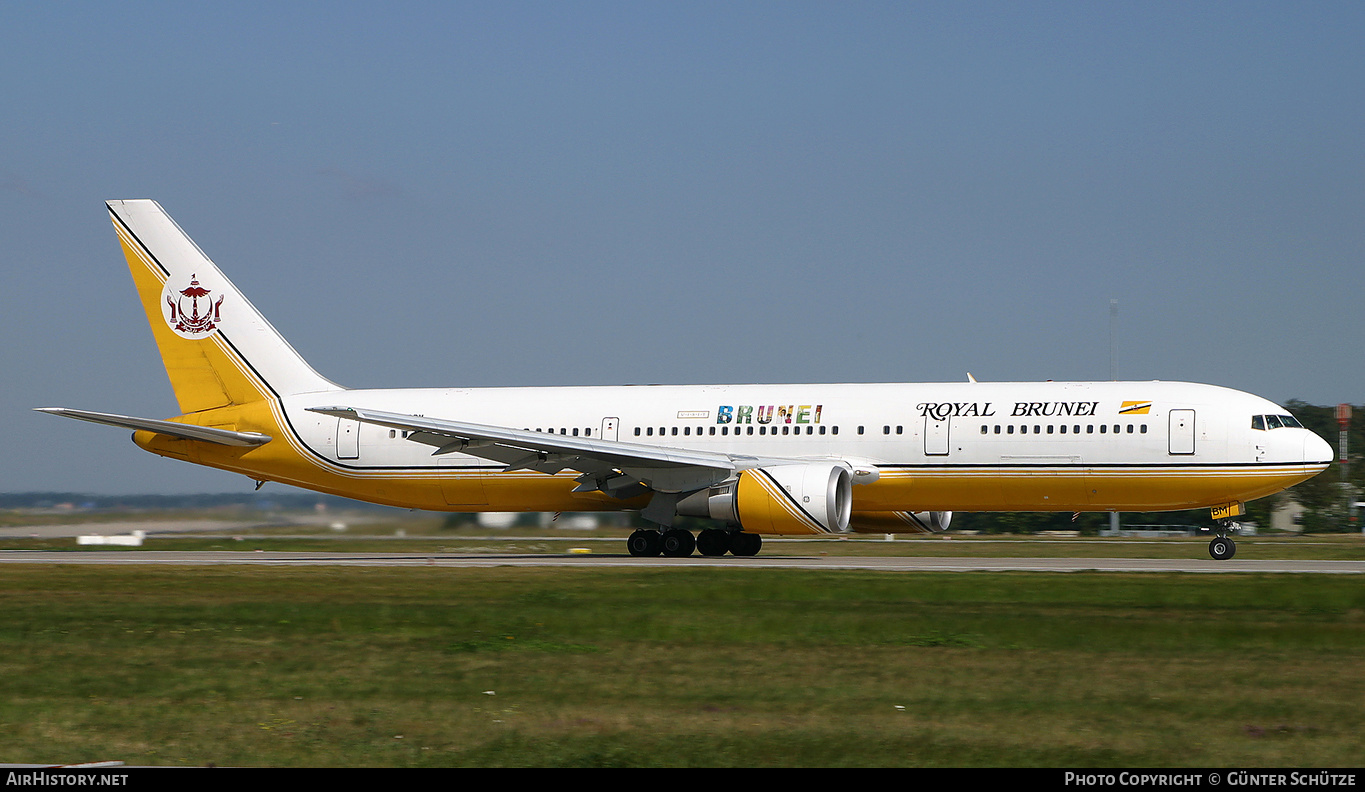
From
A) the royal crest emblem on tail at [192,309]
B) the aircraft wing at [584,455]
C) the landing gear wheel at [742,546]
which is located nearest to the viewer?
the aircraft wing at [584,455]

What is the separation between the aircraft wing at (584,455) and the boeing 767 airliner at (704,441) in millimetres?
52

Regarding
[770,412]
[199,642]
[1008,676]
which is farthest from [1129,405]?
[199,642]

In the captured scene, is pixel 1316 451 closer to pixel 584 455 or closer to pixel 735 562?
pixel 735 562

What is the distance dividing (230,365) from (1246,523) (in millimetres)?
44852

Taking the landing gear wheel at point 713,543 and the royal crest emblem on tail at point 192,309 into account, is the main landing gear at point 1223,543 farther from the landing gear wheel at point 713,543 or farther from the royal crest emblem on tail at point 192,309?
the royal crest emblem on tail at point 192,309

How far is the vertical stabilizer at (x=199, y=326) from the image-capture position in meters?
34.2

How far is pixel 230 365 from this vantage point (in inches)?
1346

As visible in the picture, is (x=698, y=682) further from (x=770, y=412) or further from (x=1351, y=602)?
(x=770, y=412)

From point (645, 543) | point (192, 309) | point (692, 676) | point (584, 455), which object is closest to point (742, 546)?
point (645, 543)

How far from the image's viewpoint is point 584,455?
28.7 metres

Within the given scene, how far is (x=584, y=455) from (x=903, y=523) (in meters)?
8.09

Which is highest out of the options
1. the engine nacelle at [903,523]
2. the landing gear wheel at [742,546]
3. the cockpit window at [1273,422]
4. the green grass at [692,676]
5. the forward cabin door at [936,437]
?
the cockpit window at [1273,422]

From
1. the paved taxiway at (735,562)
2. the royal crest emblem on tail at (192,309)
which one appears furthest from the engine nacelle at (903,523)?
the royal crest emblem on tail at (192,309)

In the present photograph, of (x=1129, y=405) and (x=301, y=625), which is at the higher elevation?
(x=1129, y=405)
